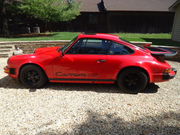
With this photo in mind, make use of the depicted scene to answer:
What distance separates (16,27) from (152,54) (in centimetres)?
1672

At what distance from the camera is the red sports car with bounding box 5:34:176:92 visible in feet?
11.6

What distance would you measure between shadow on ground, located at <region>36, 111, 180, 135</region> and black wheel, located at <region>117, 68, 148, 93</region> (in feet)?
2.99

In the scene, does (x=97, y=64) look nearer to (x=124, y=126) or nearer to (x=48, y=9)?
(x=124, y=126)

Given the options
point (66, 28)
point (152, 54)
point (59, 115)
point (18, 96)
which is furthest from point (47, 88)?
point (66, 28)

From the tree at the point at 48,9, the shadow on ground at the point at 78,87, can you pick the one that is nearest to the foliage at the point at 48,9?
the tree at the point at 48,9

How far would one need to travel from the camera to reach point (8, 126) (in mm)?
2533

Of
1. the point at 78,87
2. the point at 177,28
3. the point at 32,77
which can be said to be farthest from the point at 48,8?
the point at 177,28

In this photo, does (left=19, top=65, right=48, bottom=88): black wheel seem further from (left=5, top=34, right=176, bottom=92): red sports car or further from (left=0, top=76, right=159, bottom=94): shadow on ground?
(left=0, top=76, right=159, bottom=94): shadow on ground

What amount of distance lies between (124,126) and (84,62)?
175 centimetres

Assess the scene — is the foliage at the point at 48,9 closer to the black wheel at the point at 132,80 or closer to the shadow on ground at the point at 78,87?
the shadow on ground at the point at 78,87

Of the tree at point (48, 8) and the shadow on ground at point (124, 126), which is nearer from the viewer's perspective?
the shadow on ground at point (124, 126)

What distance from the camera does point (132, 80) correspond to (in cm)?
368

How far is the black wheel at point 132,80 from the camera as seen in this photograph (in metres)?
3.54

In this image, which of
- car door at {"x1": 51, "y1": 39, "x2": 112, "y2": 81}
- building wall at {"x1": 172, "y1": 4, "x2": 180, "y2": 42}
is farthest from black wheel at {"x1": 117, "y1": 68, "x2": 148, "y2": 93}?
building wall at {"x1": 172, "y1": 4, "x2": 180, "y2": 42}
